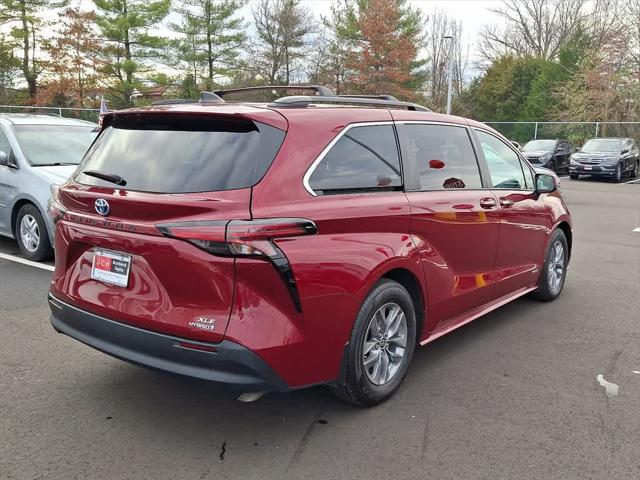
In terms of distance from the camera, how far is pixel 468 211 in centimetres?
407

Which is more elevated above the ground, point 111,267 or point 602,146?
point 602,146

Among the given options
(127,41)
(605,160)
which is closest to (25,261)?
(605,160)

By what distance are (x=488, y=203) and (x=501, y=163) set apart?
657 millimetres

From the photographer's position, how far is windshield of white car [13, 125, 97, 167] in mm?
7020

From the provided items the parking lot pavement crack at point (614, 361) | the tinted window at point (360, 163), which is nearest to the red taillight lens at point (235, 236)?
the tinted window at point (360, 163)

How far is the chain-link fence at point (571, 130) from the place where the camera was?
27.2m

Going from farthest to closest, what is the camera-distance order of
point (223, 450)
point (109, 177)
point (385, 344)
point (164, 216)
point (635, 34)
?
point (635, 34), point (385, 344), point (109, 177), point (223, 450), point (164, 216)

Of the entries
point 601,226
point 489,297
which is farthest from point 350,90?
point 489,297

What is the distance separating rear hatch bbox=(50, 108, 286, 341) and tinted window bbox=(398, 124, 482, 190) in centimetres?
108

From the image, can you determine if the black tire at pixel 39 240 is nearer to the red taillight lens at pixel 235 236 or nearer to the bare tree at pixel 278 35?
the red taillight lens at pixel 235 236

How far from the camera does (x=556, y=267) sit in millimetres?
5742

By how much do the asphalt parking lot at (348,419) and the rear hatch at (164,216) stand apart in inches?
16.7

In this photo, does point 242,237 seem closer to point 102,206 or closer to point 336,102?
point 102,206

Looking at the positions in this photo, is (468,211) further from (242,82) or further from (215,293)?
(242,82)
